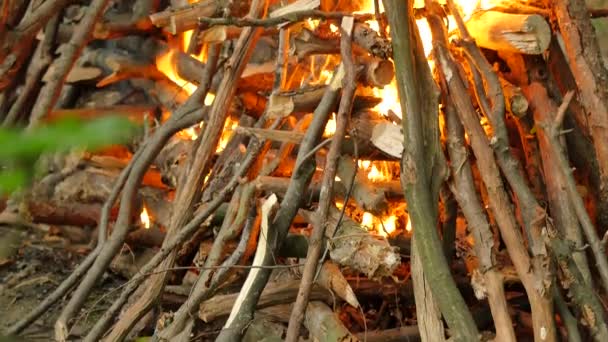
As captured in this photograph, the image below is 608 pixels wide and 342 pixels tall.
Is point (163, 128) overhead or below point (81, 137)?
below

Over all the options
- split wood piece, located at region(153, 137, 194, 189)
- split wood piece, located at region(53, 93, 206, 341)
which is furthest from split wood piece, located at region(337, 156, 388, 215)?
split wood piece, located at region(153, 137, 194, 189)

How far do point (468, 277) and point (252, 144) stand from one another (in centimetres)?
93

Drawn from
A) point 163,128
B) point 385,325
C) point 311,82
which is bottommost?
point 385,325

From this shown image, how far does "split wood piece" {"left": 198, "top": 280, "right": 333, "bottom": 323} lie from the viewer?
8.70 feet

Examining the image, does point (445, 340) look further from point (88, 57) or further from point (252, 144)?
point (88, 57)

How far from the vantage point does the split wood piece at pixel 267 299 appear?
8.70ft

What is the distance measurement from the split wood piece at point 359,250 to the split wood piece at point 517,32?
797 millimetres

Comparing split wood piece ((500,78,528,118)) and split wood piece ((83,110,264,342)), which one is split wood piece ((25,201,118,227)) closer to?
split wood piece ((83,110,264,342))

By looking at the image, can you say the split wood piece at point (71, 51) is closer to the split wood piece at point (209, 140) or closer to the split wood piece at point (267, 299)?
the split wood piece at point (209, 140)

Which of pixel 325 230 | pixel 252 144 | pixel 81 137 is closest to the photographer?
pixel 81 137

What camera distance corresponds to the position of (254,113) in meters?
3.70

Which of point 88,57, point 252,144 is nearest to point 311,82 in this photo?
point 252,144

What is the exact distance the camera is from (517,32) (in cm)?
268

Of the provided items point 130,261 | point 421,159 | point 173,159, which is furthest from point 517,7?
point 130,261
